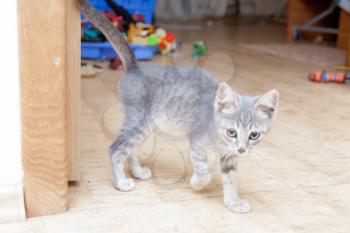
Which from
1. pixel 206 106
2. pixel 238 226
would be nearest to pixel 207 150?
pixel 206 106

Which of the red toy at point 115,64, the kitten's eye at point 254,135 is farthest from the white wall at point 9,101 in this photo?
the red toy at point 115,64

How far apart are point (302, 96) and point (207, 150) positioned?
4.71 ft

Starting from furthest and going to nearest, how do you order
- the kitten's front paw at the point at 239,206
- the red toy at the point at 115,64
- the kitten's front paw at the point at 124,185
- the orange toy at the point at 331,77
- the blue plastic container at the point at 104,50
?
the blue plastic container at the point at 104,50 → the red toy at the point at 115,64 → the orange toy at the point at 331,77 → the kitten's front paw at the point at 124,185 → the kitten's front paw at the point at 239,206

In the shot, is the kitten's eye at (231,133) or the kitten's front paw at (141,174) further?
the kitten's front paw at (141,174)

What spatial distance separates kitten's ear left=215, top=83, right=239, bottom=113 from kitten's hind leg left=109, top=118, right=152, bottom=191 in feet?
0.90

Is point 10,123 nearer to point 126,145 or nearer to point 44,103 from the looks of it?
point 44,103

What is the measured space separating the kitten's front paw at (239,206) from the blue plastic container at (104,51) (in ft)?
6.84

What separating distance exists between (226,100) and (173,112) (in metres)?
0.24

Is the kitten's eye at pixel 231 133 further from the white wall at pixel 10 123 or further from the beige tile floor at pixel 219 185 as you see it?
the white wall at pixel 10 123

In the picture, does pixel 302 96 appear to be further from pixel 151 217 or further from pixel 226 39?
pixel 226 39

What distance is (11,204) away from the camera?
1272mm

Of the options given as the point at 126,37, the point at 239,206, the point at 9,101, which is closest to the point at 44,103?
the point at 9,101

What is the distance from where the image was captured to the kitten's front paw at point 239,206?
1375 millimetres

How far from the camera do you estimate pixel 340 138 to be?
202cm
